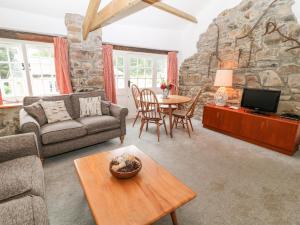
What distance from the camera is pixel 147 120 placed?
3.32 meters

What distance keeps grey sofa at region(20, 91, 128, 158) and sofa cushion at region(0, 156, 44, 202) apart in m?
0.74

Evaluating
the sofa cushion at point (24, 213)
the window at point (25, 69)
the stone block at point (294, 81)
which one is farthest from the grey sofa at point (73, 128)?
the stone block at point (294, 81)

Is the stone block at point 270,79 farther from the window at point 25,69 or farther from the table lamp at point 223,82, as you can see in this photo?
the window at point 25,69

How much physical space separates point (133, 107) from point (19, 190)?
12.1ft

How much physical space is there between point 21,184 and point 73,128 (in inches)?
50.1

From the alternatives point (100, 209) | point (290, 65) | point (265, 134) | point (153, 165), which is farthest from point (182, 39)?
point (100, 209)

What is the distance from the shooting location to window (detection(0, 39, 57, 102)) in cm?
305

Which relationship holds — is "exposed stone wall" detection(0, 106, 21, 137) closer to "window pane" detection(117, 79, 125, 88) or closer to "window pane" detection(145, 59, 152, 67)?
"window pane" detection(117, 79, 125, 88)

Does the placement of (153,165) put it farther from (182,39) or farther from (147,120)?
(182,39)

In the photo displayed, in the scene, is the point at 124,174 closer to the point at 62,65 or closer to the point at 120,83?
the point at 62,65

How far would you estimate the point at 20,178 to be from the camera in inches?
49.9

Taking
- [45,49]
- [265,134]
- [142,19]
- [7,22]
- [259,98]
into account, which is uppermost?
[142,19]

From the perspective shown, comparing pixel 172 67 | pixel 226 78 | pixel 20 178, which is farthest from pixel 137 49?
pixel 20 178

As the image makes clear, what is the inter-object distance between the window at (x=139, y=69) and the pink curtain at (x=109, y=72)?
0.35 meters
